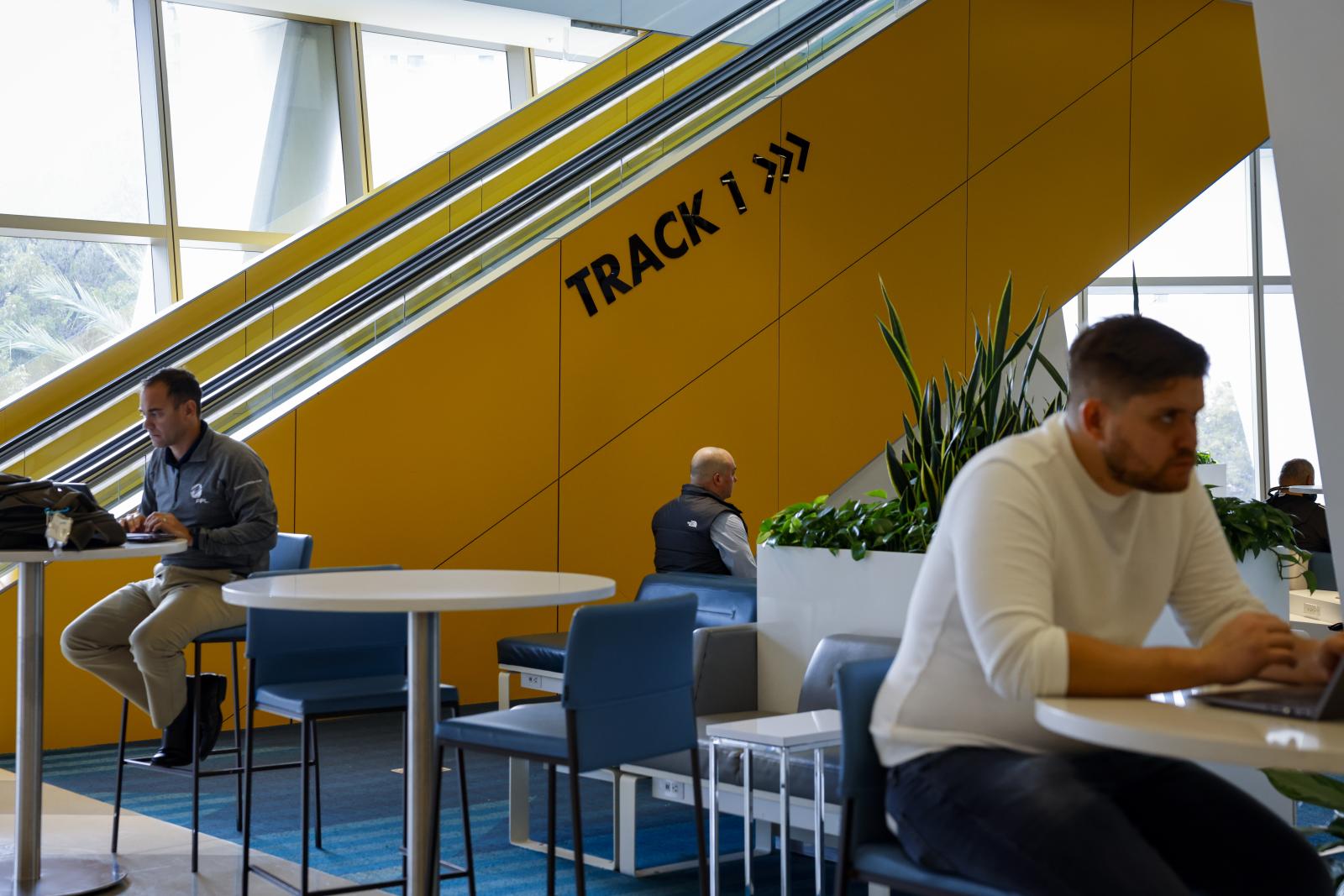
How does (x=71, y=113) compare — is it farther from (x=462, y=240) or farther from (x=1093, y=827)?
(x=1093, y=827)

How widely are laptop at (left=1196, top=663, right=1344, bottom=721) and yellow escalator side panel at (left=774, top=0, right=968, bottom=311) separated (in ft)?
20.3

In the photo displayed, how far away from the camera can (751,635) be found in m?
4.34

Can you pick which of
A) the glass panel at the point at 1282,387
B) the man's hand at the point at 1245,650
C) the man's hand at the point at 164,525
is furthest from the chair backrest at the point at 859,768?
the glass panel at the point at 1282,387

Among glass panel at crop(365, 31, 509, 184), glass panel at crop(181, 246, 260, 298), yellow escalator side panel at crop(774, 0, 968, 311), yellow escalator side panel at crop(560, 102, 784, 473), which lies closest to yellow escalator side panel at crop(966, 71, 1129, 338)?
yellow escalator side panel at crop(774, 0, 968, 311)

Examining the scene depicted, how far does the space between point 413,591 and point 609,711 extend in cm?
47

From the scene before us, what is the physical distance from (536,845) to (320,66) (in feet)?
24.3

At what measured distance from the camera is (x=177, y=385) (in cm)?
460

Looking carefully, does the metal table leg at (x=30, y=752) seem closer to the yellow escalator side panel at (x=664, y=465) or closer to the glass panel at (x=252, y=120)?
the yellow escalator side panel at (x=664, y=465)

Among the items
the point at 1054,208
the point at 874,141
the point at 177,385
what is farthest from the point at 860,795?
the point at 1054,208

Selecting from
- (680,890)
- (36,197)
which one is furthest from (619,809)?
(36,197)

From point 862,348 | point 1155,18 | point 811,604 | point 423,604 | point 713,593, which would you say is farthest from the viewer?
point 1155,18

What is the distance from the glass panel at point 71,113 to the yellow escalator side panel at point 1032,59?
17.6 ft

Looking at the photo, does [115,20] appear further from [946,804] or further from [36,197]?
[946,804]

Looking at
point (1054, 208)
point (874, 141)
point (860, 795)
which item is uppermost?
point (874, 141)
